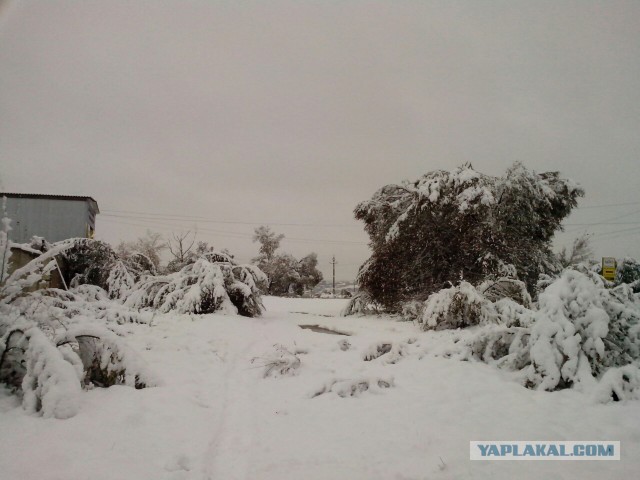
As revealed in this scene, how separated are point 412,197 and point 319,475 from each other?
39.5 ft

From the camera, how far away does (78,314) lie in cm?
667

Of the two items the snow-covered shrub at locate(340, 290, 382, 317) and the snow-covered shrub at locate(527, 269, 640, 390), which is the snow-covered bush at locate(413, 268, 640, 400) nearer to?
the snow-covered shrub at locate(527, 269, 640, 390)

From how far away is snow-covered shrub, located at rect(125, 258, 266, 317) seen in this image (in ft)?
36.3

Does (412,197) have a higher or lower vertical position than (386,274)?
higher

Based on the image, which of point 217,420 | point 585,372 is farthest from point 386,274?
point 217,420

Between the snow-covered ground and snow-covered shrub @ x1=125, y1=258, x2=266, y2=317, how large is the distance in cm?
566

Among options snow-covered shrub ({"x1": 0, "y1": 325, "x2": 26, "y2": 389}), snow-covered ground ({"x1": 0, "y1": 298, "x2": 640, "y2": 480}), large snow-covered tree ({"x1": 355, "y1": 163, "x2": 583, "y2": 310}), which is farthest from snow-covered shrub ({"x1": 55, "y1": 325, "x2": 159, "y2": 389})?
large snow-covered tree ({"x1": 355, "y1": 163, "x2": 583, "y2": 310})

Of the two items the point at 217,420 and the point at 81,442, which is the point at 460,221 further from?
the point at 81,442

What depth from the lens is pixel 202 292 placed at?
37.0 ft

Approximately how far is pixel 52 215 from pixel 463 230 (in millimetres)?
18718

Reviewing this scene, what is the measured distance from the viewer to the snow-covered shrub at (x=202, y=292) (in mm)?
11055

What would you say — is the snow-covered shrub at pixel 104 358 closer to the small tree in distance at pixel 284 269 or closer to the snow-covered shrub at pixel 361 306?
the snow-covered shrub at pixel 361 306

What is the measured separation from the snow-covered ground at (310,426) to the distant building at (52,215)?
16.5 m

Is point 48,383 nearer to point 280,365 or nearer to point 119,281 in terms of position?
point 280,365
